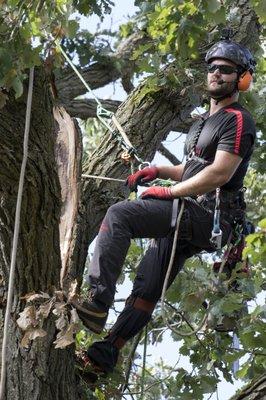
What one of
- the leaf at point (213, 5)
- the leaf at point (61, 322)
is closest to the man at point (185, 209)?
the leaf at point (61, 322)

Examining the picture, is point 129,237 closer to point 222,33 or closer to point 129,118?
point 129,118

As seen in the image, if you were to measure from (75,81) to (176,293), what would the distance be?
147 inches

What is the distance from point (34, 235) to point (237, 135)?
1212 mm

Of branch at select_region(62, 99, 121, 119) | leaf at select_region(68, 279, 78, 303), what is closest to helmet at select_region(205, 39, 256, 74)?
leaf at select_region(68, 279, 78, 303)

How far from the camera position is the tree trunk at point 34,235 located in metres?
4.14

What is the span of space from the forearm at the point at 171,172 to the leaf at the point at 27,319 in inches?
57.1

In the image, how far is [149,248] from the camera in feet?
17.1

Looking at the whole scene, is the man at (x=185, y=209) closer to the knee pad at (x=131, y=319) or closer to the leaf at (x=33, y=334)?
the knee pad at (x=131, y=319)

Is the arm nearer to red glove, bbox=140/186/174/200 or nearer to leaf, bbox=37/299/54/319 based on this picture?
red glove, bbox=140/186/174/200

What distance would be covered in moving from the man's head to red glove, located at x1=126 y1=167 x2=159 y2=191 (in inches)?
20.5

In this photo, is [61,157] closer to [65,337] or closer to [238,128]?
[238,128]

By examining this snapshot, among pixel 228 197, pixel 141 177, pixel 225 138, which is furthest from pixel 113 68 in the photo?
pixel 225 138

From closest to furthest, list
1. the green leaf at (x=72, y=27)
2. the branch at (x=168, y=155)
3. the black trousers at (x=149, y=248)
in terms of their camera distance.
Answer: the green leaf at (x=72, y=27) → the black trousers at (x=149, y=248) → the branch at (x=168, y=155)

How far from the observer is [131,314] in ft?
16.8
